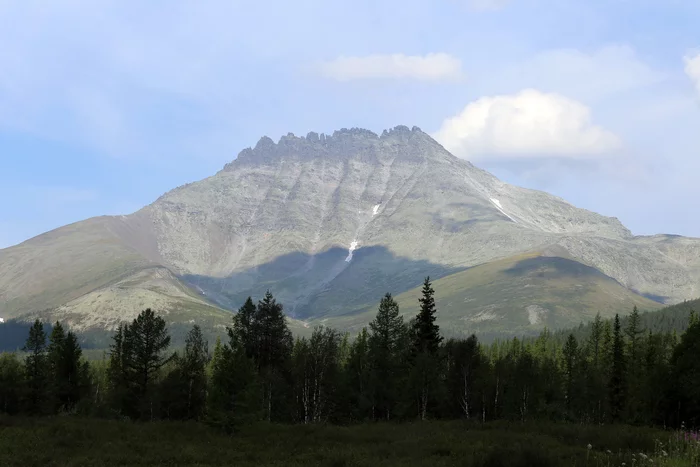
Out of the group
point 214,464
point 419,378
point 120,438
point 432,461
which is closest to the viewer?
point 432,461

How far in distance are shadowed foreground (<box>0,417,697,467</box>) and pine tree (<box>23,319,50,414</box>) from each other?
91.0ft

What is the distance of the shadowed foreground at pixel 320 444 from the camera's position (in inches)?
1038

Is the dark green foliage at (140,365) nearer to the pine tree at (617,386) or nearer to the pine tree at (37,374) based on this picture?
the pine tree at (37,374)

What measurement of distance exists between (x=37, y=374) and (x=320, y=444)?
52687 mm

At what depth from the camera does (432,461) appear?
27.1 m

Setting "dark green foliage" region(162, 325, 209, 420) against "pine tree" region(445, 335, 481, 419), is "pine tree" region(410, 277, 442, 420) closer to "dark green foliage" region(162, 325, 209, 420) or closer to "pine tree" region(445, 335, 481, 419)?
"pine tree" region(445, 335, 481, 419)

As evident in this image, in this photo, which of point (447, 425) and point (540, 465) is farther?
point (447, 425)

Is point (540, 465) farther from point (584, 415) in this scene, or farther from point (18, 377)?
point (584, 415)

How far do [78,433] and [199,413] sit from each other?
107 feet

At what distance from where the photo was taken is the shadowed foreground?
2638 cm

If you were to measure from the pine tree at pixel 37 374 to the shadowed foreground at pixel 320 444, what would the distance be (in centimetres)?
2773

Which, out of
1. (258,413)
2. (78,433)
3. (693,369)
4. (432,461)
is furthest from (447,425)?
(78,433)

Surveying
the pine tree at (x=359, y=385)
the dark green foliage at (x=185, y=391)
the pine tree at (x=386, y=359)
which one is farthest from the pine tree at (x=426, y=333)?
the dark green foliage at (x=185, y=391)

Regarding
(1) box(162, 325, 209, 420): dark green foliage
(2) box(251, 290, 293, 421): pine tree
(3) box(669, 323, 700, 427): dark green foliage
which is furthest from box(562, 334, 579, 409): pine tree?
(1) box(162, 325, 209, 420): dark green foliage
